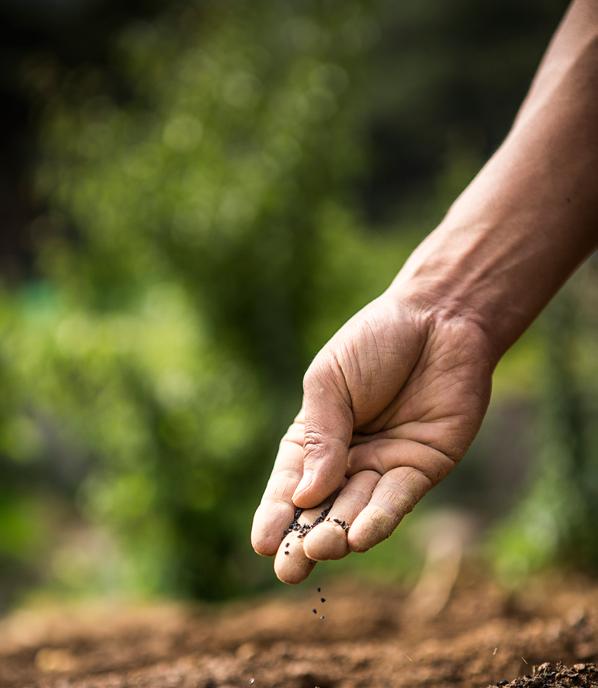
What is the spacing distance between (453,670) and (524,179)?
1432 mm

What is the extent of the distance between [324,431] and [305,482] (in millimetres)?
136

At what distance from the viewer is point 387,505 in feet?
5.91

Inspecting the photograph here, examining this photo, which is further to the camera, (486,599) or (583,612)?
(486,599)

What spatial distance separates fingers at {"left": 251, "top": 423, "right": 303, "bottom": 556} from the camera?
6.03 ft

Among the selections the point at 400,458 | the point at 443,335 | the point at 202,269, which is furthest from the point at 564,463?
the point at 400,458

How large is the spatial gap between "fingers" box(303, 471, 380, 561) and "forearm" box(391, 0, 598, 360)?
55cm

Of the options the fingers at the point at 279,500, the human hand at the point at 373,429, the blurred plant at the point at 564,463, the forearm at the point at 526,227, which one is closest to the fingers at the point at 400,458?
the human hand at the point at 373,429

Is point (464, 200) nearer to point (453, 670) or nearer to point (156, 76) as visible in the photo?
point (453, 670)

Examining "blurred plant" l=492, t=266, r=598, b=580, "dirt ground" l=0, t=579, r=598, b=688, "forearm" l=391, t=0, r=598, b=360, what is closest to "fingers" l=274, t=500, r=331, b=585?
"dirt ground" l=0, t=579, r=598, b=688

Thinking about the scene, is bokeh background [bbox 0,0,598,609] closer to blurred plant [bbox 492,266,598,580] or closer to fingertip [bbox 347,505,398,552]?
blurred plant [bbox 492,266,598,580]

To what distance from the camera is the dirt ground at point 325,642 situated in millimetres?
2246

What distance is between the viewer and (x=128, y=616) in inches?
172

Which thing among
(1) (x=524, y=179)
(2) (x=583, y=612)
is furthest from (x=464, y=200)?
(2) (x=583, y=612)

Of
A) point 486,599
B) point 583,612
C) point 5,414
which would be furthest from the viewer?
point 5,414
